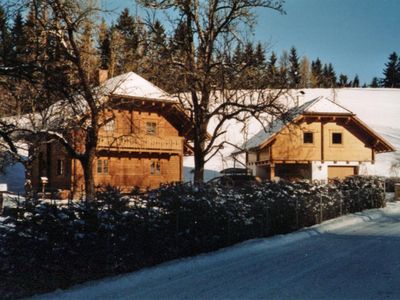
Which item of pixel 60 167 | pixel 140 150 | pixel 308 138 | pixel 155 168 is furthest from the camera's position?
pixel 308 138

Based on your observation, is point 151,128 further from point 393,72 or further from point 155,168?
point 393,72

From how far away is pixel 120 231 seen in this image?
36.1 ft

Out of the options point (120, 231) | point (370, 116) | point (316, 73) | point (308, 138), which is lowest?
point (120, 231)

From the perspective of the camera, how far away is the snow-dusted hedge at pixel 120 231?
9.66 m

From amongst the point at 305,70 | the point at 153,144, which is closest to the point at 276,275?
the point at 153,144

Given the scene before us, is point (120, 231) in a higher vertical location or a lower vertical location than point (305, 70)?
lower

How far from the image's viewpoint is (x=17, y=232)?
379 inches

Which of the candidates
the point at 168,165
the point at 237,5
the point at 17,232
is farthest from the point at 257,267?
the point at 168,165

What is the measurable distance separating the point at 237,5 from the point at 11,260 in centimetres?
1556

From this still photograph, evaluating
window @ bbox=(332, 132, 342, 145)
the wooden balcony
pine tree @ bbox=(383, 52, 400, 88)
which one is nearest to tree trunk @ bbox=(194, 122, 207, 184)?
the wooden balcony

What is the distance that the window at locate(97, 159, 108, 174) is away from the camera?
36.5m

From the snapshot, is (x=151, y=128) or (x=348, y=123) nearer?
(x=151, y=128)

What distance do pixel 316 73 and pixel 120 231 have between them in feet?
409

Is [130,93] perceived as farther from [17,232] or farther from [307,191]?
[17,232]
